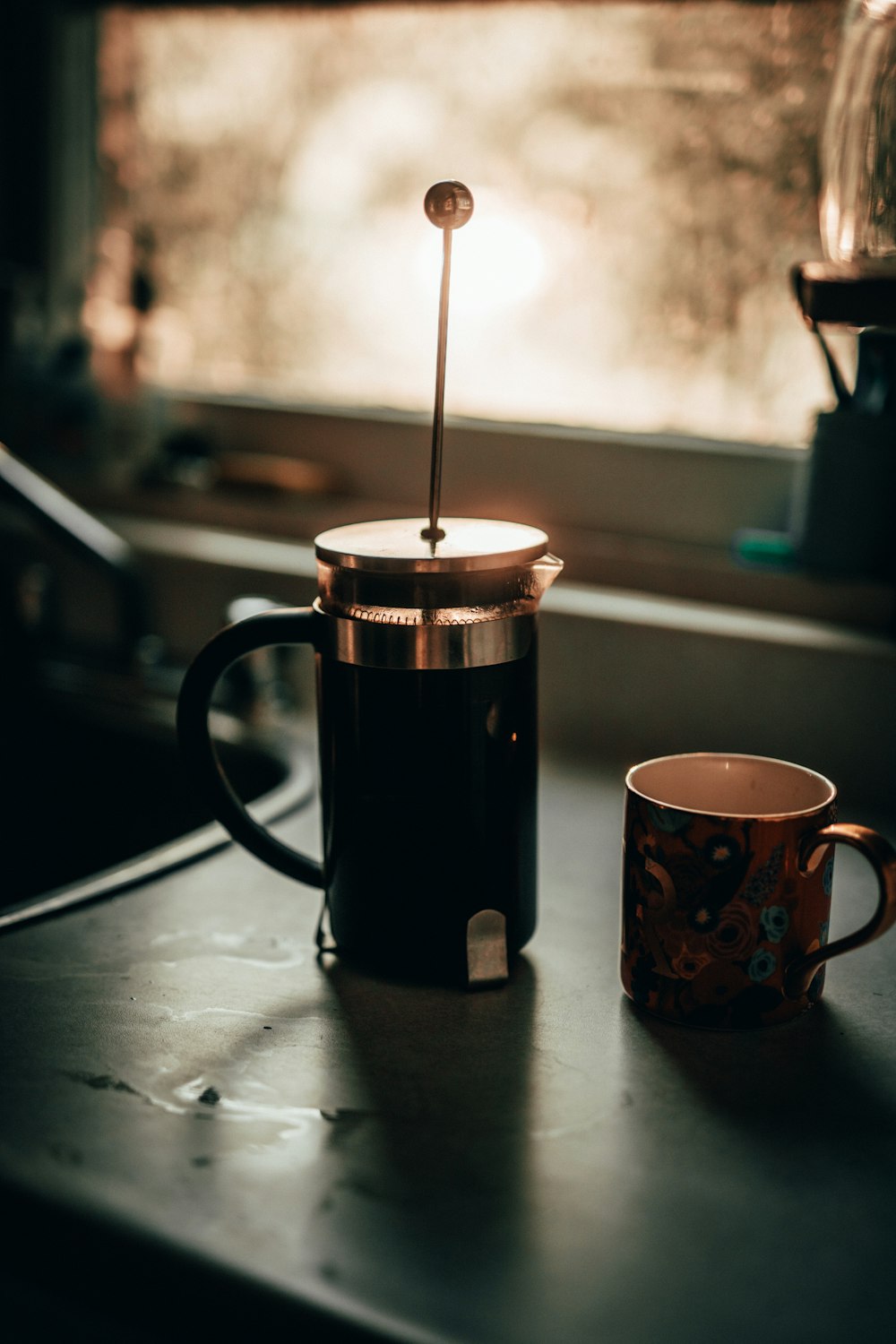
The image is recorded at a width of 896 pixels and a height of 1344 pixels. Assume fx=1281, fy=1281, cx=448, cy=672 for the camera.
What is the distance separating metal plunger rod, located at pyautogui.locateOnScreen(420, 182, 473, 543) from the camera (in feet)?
1.96

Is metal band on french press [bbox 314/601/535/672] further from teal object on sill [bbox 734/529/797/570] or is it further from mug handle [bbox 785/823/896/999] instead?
teal object on sill [bbox 734/529/797/570]

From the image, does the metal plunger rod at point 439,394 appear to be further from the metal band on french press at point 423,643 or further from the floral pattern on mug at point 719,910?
the floral pattern on mug at point 719,910

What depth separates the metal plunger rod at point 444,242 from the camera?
1.96 ft

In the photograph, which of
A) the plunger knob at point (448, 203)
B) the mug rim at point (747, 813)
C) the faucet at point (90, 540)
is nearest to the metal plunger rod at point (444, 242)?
the plunger knob at point (448, 203)

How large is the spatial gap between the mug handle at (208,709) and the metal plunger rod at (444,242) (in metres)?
0.08

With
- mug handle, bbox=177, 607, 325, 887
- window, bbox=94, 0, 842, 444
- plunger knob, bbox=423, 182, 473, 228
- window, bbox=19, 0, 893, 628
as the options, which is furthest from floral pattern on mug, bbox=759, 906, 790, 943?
window, bbox=94, 0, 842, 444

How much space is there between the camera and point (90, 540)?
1.13 meters

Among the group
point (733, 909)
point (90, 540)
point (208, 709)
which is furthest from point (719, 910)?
point (90, 540)

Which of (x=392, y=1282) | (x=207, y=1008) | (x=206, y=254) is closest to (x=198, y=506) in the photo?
(x=206, y=254)

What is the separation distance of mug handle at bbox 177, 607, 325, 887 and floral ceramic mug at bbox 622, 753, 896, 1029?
0.58 feet

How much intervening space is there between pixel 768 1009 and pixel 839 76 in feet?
1.82

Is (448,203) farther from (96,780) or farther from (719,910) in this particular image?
(96,780)

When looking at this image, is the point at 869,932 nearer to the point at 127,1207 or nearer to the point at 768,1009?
the point at 768,1009

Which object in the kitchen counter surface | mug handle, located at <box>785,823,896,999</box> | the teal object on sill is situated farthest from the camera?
the teal object on sill
